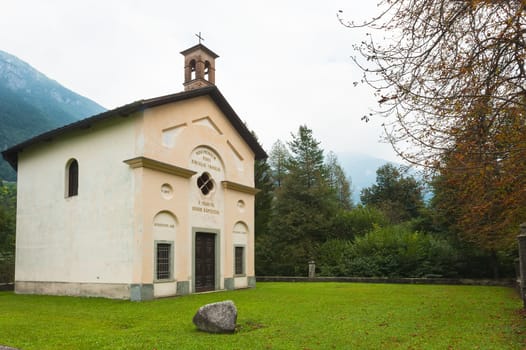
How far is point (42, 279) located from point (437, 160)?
15.2m

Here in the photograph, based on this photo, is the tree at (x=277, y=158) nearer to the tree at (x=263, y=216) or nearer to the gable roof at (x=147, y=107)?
the tree at (x=263, y=216)

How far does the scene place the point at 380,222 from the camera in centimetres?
3347

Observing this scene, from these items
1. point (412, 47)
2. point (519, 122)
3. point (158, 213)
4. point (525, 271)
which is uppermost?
point (412, 47)

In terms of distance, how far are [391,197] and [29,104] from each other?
83195 millimetres

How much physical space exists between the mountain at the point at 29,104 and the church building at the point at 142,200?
1921 inches

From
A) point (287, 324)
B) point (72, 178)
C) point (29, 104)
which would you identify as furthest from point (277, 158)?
point (29, 104)

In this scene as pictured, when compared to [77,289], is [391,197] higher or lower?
higher

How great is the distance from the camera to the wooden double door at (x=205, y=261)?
16.5 m

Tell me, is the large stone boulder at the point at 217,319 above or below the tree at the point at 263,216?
below

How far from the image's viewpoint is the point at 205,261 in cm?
1698

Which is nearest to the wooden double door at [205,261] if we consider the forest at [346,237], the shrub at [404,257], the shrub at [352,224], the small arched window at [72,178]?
the small arched window at [72,178]

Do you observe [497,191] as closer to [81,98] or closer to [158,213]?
[158,213]

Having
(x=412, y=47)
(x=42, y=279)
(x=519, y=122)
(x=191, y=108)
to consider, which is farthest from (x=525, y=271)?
(x=42, y=279)

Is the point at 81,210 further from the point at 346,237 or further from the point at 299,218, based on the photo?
the point at 346,237
